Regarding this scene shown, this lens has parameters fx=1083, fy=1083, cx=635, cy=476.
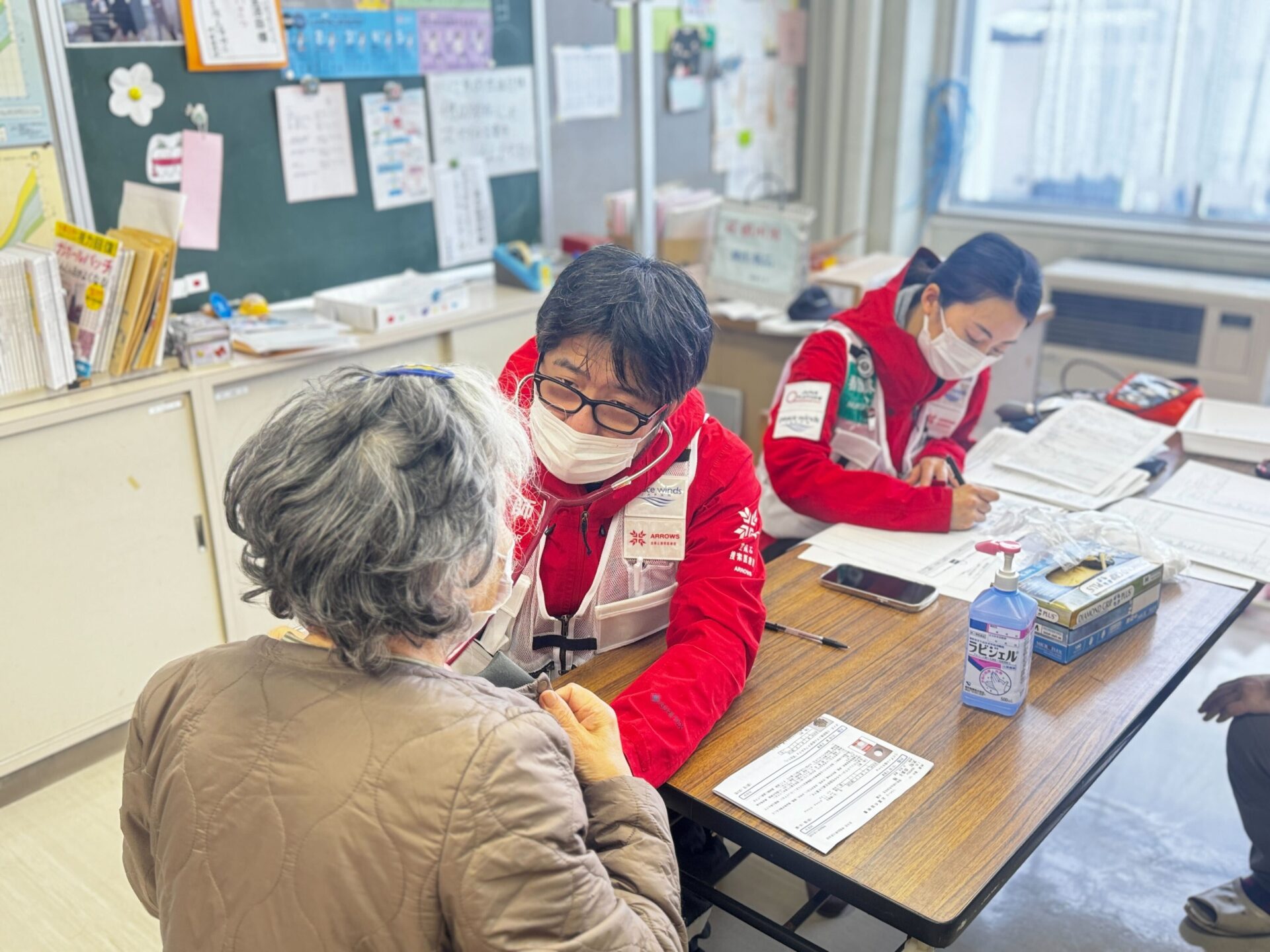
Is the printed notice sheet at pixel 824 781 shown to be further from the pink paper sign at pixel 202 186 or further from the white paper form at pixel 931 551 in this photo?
the pink paper sign at pixel 202 186

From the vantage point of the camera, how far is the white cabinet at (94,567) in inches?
87.7

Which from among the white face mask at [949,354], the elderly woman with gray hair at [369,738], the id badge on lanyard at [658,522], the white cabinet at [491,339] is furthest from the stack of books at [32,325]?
the white face mask at [949,354]

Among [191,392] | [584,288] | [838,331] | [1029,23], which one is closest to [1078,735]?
[584,288]

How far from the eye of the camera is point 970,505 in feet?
6.30

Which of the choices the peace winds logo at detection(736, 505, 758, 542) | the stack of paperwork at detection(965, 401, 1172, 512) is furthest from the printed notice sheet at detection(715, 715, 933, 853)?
the stack of paperwork at detection(965, 401, 1172, 512)

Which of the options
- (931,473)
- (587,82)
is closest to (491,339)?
(587,82)

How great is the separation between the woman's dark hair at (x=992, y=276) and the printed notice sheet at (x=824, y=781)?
Answer: 987 millimetres

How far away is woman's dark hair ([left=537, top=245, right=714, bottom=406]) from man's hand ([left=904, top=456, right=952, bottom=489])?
2.71 feet

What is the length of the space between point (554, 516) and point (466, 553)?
→ 0.59 meters

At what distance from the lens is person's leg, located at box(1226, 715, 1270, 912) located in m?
1.94

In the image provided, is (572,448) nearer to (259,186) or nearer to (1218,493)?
(1218,493)

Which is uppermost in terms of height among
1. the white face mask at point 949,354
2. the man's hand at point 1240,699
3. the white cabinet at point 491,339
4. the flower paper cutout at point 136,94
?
the flower paper cutout at point 136,94

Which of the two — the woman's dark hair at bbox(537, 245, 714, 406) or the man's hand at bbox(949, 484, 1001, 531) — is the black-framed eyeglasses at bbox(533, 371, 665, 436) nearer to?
the woman's dark hair at bbox(537, 245, 714, 406)

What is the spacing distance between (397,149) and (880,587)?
2092 mm
